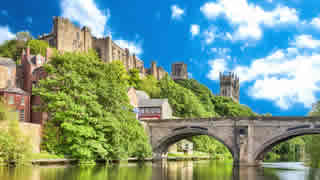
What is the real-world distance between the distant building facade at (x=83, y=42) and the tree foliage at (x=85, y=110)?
45.1m

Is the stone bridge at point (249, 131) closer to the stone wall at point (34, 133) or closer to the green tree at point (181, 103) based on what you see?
the stone wall at point (34, 133)

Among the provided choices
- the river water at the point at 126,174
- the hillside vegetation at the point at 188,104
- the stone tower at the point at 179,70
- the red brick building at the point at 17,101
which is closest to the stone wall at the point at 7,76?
the red brick building at the point at 17,101

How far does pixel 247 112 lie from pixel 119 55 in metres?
40.2

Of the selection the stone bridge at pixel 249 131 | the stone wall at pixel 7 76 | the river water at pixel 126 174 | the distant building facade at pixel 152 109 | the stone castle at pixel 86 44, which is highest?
the stone castle at pixel 86 44

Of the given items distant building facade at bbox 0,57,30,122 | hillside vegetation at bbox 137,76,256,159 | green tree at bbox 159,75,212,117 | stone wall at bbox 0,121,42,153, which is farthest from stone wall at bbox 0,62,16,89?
green tree at bbox 159,75,212,117

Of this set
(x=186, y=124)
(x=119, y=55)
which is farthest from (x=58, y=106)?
(x=119, y=55)

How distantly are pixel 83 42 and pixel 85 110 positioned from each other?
204 ft

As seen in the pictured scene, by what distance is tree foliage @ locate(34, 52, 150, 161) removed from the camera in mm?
43625

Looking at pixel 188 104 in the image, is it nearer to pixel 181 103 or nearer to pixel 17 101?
pixel 181 103

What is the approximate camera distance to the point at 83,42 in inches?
4104

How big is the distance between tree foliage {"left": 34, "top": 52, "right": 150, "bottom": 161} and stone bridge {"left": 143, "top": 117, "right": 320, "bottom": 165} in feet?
33.6

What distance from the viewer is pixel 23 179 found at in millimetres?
24281

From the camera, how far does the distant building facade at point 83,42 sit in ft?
309

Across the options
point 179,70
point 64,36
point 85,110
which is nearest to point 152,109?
point 85,110
